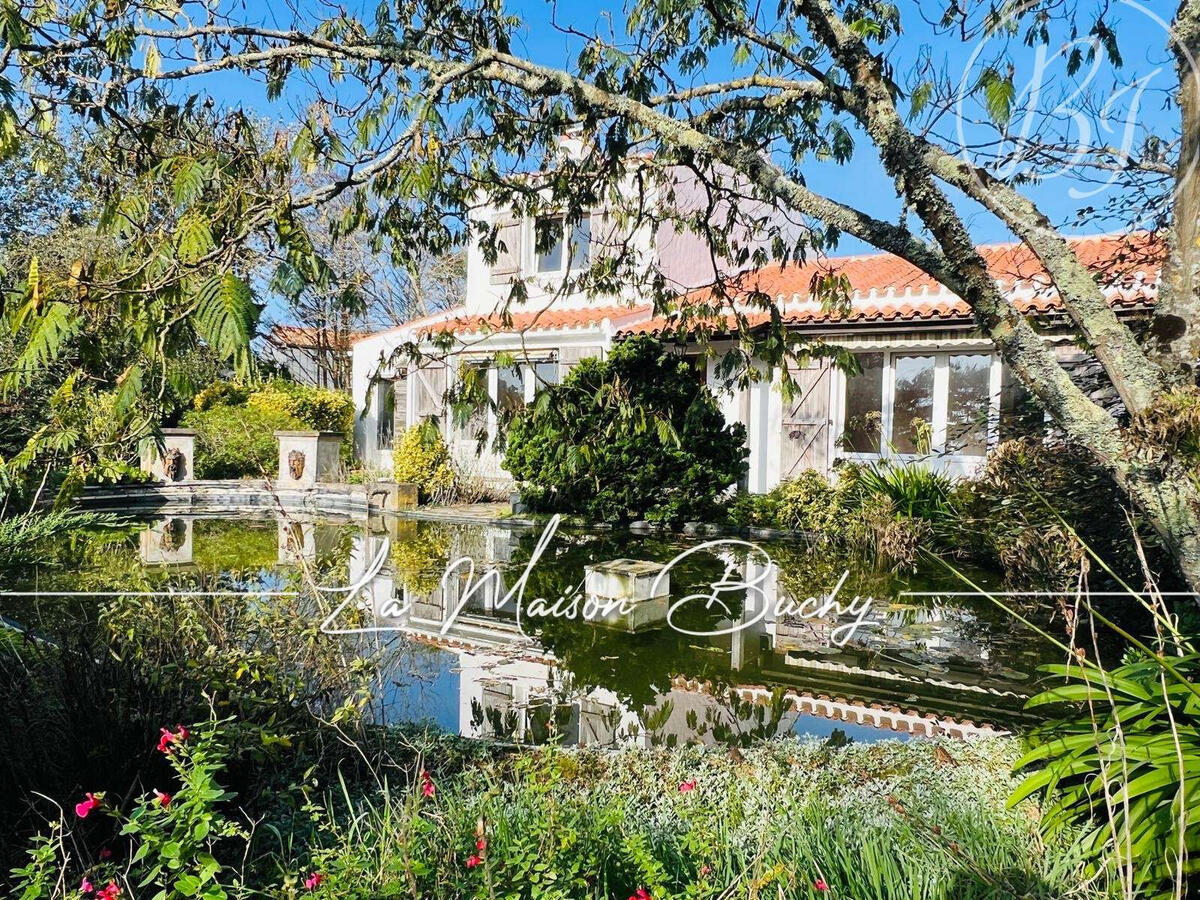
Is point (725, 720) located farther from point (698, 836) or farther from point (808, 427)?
point (808, 427)

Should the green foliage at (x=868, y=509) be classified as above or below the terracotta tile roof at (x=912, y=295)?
below

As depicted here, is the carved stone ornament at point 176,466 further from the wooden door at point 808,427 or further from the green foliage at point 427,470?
the wooden door at point 808,427

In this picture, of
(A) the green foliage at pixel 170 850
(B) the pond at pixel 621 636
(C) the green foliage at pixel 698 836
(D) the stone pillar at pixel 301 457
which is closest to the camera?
(A) the green foliage at pixel 170 850

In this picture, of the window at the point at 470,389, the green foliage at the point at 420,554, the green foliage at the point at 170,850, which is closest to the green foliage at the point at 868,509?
the green foliage at the point at 420,554

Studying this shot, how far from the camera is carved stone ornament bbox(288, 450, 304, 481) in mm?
17250

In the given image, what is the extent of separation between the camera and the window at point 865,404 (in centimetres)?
1422

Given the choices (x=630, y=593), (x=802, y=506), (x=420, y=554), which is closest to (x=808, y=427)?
(x=802, y=506)

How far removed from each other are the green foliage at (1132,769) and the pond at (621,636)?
63.1 inches

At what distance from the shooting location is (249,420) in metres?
18.7

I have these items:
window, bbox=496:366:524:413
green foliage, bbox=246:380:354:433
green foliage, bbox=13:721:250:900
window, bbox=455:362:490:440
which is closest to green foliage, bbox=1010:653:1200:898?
green foliage, bbox=13:721:250:900

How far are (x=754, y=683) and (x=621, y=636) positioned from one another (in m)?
1.53

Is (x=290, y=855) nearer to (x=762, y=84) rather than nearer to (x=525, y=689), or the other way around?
(x=525, y=689)

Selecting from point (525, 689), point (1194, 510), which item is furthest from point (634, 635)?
point (1194, 510)

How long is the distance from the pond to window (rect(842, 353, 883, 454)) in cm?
368
